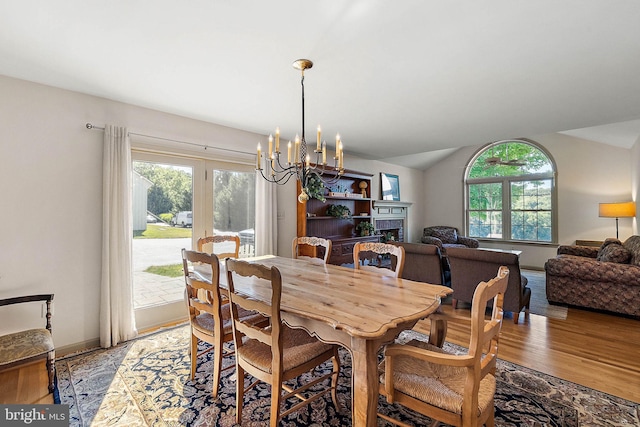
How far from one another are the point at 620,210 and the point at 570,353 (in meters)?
4.20

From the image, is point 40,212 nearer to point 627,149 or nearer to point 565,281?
point 565,281

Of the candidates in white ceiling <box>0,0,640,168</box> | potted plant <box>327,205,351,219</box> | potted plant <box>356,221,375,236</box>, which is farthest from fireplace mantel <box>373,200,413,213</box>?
white ceiling <box>0,0,640,168</box>

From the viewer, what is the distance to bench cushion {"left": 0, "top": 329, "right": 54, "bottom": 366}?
1.86m

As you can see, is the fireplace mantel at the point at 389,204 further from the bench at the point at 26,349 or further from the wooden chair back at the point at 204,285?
the bench at the point at 26,349

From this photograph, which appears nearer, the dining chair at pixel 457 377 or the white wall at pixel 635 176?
the dining chair at pixel 457 377

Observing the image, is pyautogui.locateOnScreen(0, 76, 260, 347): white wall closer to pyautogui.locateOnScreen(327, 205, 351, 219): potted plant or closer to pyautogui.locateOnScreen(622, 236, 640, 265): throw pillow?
pyautogui.locateOnScreen(327, 205, 351, 219): potted plant

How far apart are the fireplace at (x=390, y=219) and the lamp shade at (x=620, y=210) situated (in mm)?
3703

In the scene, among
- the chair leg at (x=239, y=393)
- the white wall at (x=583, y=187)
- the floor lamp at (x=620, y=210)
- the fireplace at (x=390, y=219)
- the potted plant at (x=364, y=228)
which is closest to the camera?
the chair leg at (x=239, y=393)

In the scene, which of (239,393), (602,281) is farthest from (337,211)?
(602,281)

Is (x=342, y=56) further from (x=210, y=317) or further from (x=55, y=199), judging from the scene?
(x=55, y=199)

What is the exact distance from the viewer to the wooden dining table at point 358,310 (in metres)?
1.32

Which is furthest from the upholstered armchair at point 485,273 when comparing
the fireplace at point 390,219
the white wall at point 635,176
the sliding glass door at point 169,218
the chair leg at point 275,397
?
the white wall at point 635,176

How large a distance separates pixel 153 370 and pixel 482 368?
2398mm

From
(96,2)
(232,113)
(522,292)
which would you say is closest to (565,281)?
(522,292)
